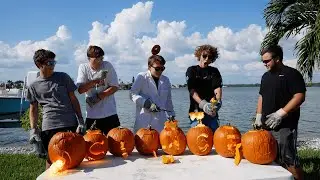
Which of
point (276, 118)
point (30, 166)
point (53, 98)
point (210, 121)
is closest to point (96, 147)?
point (53, 98)

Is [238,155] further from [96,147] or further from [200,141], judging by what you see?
[96,147]

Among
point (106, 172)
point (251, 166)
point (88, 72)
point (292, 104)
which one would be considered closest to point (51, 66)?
point (88, 72)

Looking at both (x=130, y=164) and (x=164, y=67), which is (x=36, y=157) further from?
(x=130, y=164)

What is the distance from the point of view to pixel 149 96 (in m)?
4.87

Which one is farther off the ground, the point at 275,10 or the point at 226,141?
→ the point at 275,10

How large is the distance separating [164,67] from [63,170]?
2170 millimetres

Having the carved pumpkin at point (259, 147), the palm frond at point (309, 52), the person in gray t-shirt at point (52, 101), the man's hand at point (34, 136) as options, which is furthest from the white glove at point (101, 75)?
the palm frond at point (309, 52)

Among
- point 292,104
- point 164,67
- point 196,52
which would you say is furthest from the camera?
point 196,52

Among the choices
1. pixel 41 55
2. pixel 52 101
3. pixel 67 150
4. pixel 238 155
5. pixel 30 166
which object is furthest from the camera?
pixel 30 166

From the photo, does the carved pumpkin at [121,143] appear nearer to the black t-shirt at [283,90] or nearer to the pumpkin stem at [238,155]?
the pumpkin stem at [238,155]

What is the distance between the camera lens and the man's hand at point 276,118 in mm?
3781

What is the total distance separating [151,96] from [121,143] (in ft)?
5.26

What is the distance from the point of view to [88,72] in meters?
4.71

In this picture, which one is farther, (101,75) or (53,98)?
(101,75)
